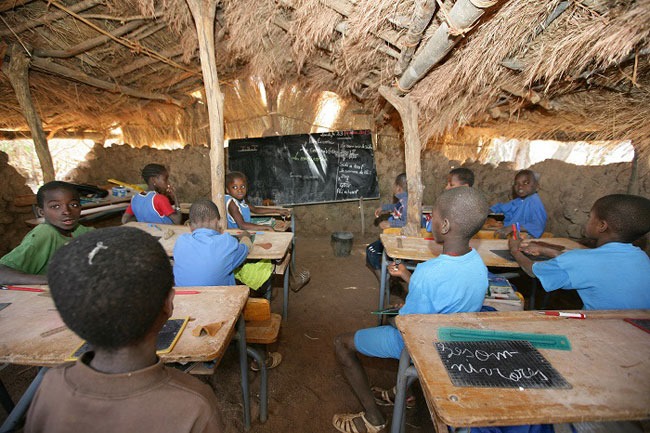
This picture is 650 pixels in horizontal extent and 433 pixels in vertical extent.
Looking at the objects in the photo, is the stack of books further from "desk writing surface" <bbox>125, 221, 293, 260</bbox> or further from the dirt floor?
"desk writing surface" <bbox>125, 221, 293, 260</bbox>

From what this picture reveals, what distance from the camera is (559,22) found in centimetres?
222

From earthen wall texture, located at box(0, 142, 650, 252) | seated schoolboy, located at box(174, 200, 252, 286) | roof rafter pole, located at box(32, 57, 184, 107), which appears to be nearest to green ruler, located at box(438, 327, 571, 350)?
seated schoolboy, located at box(174, 200, 252, 286)

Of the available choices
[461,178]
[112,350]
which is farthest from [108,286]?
[461,178]

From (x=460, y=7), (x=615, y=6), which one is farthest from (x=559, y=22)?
(x=460, y=7)

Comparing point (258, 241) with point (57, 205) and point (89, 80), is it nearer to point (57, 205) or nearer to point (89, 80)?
point (57, 205)

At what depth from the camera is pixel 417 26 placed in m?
2.24

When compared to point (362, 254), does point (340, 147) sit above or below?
above

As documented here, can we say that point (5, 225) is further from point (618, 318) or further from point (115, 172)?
point (618, 318)

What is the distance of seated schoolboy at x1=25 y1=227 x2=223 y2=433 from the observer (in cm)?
66

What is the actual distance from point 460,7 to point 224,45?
3896mm

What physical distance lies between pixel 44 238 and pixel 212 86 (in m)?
2.21

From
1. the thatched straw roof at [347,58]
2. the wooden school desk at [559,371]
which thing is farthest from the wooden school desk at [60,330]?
the thatched straw roof at [347,58]

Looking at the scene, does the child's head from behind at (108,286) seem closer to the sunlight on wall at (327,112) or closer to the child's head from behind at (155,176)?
the child's head from behind at (155,176)

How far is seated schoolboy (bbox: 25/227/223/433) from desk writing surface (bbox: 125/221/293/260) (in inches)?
68.6
